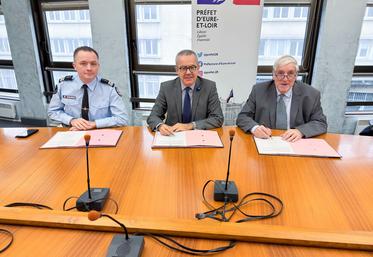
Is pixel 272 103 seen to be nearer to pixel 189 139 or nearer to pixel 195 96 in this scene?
pixel 195 96

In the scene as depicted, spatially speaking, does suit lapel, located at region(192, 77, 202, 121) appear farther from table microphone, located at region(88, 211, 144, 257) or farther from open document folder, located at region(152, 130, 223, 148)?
table microphone, located at region(88, 211, 144, 257)

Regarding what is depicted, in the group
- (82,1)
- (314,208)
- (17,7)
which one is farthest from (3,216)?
(17,7)

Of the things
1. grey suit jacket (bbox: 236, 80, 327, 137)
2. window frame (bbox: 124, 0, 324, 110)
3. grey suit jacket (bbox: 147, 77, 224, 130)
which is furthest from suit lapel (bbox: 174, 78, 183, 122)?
window frame (bbox: 124, 0, 324, 110)

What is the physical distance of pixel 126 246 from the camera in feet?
2.26

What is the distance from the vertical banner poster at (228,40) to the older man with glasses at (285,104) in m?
1.05

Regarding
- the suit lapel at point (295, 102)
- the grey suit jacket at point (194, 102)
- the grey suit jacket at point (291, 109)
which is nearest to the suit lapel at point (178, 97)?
the grey suit jacket at point (194, 102)

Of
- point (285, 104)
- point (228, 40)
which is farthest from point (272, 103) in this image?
point (228, 40)

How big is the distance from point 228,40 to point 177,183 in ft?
6.86

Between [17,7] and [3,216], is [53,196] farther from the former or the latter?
[17,7]

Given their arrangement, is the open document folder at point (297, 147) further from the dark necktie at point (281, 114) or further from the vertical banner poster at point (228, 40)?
the vertical banner poster at point (228, 40)

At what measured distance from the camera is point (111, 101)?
6.37ft

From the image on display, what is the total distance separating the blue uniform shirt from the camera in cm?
191

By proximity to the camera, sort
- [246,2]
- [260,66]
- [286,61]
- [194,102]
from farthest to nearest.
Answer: [260,66] < [246,2] < [194,102] < [286,61]

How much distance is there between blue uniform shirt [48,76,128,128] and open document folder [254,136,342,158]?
101 cm
